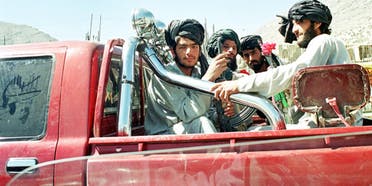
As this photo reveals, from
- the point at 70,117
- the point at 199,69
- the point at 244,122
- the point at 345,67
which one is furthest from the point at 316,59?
the point at 70,117

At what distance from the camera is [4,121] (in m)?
2.17


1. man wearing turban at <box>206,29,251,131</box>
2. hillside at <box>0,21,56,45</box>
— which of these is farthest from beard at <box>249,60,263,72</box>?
hillside at <box>0,21,56,45</box>

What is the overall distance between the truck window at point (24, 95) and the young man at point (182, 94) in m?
0.71

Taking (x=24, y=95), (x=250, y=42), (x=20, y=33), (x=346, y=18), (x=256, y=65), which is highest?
(x=346, y=18)

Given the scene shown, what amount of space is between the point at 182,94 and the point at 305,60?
0.82 m

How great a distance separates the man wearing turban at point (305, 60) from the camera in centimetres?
203

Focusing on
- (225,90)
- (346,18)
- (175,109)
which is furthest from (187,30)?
(346,18)

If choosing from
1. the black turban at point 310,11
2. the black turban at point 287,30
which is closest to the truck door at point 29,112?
the black turban at point 310,11

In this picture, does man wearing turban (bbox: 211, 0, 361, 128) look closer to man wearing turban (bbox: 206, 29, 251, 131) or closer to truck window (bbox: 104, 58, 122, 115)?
man wearing turban (bbox: 206, 29, 251, 131)

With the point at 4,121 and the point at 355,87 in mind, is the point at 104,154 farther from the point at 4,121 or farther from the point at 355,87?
the point at 355,87

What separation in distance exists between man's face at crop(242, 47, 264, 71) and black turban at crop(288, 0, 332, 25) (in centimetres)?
166

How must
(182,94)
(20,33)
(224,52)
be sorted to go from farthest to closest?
(20,33), (224,52), (182,94)

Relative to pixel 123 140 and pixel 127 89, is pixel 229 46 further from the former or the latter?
pixel 123 140

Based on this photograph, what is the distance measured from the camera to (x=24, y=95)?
217 centimetres
